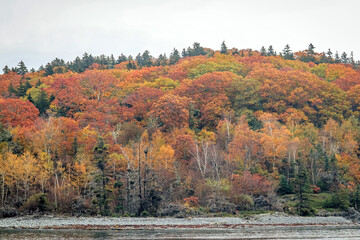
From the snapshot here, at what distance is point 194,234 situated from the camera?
3881 cm

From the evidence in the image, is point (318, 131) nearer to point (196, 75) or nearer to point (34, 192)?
point (196, 75)

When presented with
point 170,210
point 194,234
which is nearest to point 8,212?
point 170,210

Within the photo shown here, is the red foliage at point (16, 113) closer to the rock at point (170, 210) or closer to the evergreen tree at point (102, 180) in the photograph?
the evergreen tree at point (102, 180)

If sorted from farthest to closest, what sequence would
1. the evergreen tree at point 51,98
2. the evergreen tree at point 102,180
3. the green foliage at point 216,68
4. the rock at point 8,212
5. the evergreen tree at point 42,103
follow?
the green foliage at point 216,68 → the evergreen tree at point 51,98 → the evergreen tree at point 42,103 → the evergreen tree at point 102,180 → the rock at point 8,212

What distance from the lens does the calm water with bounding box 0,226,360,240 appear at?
3674 cm

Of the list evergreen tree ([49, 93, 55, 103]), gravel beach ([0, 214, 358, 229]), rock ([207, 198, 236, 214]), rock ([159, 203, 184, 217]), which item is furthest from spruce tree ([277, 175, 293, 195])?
evergreen tree ([49, 93, 55, 103])

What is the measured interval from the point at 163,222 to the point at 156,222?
88 centimetres

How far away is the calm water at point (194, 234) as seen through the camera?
3674 cm

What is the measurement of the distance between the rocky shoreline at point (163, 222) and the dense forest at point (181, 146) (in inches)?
91.6

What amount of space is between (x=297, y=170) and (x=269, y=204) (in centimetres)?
897

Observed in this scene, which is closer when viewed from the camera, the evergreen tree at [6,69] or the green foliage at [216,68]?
the green foliage at [216,68]

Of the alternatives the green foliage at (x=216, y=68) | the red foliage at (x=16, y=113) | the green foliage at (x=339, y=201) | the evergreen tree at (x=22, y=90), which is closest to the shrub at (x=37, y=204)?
the red foliage at (x=16, y=113)

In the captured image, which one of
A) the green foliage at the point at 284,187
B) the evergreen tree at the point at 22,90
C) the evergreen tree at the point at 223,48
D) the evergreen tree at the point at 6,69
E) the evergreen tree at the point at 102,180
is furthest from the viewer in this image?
the evergreen tree at the point at 223,48

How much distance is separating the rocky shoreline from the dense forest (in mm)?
2326
